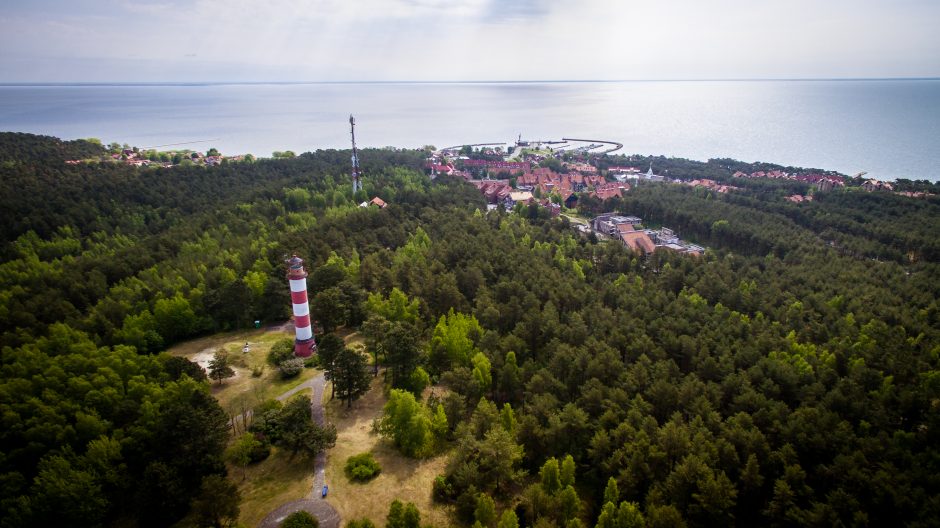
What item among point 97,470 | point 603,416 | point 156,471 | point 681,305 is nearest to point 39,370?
point 97,470

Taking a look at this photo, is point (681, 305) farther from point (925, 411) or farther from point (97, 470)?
point (97, 470)

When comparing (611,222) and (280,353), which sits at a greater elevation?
(611,222)

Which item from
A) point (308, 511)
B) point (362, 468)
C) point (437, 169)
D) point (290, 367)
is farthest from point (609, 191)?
point (308, 511)

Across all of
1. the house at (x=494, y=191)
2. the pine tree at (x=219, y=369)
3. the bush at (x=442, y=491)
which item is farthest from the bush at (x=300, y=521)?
the house at (x=494, y=191)

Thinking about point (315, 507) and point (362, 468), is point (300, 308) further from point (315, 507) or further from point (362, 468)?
point (315, 507)

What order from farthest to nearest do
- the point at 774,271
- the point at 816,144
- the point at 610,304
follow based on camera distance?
the point at 816,144, the point at 774,271, the point at 610,304

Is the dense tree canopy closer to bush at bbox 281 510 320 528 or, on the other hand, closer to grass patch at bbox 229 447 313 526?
grass patch at bbox 229 447 313 526
